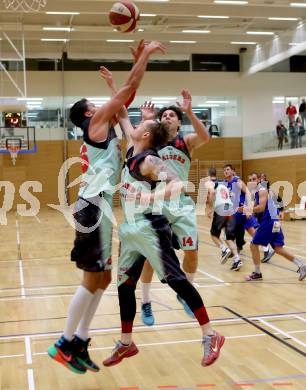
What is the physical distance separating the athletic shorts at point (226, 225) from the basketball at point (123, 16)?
6.07m

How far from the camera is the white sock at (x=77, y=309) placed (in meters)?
4.18

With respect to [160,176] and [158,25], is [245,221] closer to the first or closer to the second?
[160,176]

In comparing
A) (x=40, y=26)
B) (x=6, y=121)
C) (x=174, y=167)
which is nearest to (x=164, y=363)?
(x=174, y=167)

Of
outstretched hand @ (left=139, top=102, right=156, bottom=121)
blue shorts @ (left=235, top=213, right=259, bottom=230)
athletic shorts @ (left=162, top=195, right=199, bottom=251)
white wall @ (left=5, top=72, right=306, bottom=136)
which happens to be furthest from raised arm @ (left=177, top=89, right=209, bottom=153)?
white wall @ (left=5, top=72, right=306, bottom=136)

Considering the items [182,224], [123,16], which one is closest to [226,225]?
[182,224]

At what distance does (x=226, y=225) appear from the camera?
10445 millimetres

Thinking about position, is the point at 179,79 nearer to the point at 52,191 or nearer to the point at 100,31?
the point at 100,31

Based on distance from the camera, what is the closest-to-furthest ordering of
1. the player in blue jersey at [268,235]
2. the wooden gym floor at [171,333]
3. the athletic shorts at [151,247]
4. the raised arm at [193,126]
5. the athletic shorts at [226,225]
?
the athletic shorts at [151,247] → the wooden gym floor at [171,333] → the raised arm at [193,126] → the player in blue jersey at [268,235] → the athletic shorts at [226,225]

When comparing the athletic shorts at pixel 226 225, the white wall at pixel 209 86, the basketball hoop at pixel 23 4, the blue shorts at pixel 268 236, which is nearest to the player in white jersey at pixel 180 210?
the blue shorts at pixel 268 236

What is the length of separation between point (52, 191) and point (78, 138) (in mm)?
3082

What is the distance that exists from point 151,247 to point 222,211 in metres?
6.52

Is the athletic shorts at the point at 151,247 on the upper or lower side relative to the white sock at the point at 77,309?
upper

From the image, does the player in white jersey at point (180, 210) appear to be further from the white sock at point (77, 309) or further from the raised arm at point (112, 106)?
the white sock at point (77, 309)

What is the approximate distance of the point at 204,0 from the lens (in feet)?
67.1
